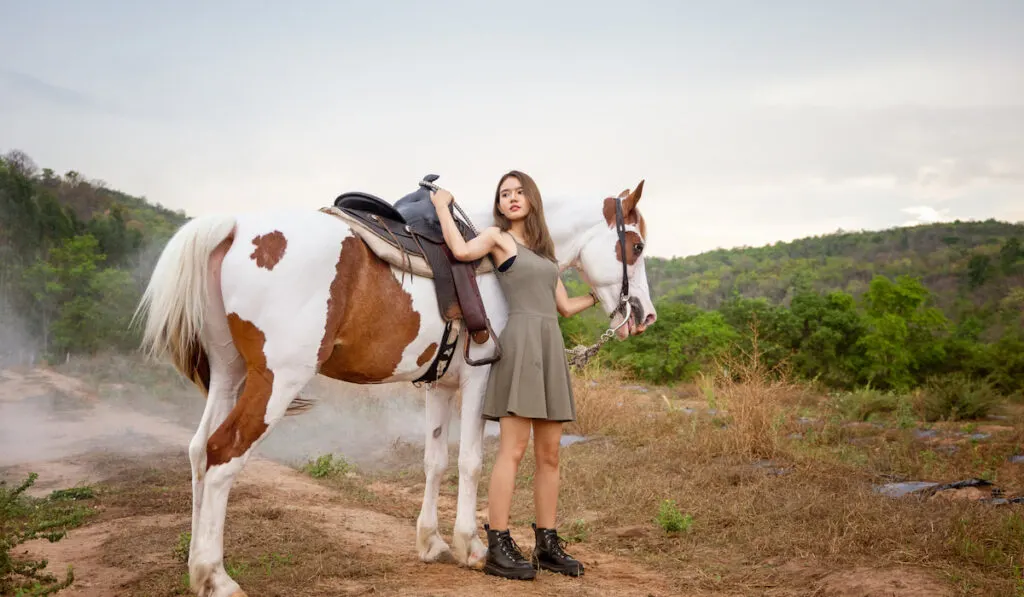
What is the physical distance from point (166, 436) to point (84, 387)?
3799 millimetres

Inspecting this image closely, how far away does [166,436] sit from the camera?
31.0 ft

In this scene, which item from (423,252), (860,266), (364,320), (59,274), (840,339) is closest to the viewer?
(364,320)

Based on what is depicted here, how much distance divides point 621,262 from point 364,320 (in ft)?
5.33

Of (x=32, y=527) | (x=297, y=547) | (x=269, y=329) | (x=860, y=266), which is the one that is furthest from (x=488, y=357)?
(x=860, y=266)

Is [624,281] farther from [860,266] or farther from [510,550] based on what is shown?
[860,266]

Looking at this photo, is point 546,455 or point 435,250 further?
point 546,455

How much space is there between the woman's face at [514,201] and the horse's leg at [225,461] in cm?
150

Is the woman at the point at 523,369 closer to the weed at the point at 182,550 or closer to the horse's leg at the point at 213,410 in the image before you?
the horse's leg at the point at 213,410

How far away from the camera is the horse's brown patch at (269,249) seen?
3.08 m

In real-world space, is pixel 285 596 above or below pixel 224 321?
below

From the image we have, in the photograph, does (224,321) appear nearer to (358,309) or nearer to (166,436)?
(358,309)

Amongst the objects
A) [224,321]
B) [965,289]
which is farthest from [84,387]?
[965,289]

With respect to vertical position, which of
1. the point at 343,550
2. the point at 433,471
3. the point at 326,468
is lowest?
the point at 326,468

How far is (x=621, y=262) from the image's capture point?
4113mm
